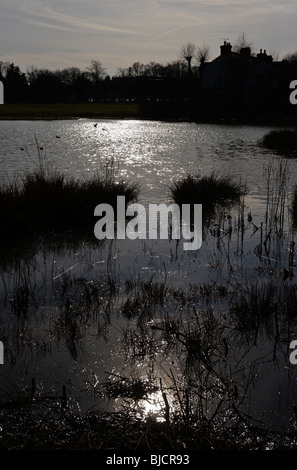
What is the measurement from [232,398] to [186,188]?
888 cm

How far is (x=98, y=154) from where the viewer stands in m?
25.2

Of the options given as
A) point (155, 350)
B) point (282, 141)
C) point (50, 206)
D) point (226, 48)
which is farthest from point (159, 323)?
point (226, 48)

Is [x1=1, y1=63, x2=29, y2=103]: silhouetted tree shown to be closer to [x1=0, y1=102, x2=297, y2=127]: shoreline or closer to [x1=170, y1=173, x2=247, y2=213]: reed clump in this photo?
[x1=0, y1=102, x2=297, y2=127]: shoreline

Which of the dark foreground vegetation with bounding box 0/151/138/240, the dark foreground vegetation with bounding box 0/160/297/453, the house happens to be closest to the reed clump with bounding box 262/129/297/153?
the dark foreground vegetation with bounding box 0/151/138/240

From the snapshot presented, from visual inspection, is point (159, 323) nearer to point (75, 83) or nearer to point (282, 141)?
point (282, 141)

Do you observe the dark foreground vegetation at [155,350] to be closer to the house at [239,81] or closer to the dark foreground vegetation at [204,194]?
the dark foreground vegetation at [204,194]

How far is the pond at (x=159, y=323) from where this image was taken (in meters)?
4.34

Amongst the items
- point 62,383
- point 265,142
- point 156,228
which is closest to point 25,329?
point 62,383

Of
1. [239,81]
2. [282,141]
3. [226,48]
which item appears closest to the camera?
[282,141]

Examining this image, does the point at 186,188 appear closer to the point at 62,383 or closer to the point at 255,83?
the point at 62,383

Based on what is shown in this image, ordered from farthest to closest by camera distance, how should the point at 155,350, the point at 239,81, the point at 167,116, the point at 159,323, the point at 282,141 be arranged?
the point at 167,116, the point at 239,81, the point at 282,141, the point at 159,323, the point at 155,350

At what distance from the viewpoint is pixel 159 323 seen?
18.8ft

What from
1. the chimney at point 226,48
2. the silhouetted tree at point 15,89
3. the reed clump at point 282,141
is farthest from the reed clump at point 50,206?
the silhouetted tree at point 15,89

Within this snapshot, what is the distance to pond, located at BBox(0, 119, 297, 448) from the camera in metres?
4.34
